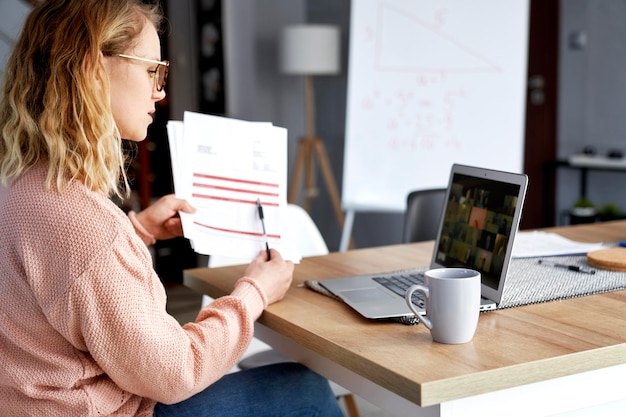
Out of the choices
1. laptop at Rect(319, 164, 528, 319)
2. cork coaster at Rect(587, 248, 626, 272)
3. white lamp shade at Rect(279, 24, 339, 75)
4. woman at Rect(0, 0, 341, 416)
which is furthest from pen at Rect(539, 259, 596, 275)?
white lamp shade at Rect(279, 24, 339, 75)

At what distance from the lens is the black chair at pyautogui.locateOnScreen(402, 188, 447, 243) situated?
Answer: 8.30ft

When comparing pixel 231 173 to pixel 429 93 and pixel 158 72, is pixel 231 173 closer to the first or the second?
pixel 158 72

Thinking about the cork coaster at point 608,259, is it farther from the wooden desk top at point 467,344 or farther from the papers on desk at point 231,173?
the papers on desk at point 231,173

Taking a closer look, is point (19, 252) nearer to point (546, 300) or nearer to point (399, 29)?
point (546, 300)

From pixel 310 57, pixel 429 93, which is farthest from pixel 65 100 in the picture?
pixel 310 57

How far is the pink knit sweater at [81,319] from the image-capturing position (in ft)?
3.72

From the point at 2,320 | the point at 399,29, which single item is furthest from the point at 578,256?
the point at 399,29

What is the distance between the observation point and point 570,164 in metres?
5.16

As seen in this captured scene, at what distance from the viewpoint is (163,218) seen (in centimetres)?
173

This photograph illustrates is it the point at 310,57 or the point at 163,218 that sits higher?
the point at 310,57

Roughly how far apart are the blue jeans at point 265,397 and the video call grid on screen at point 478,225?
1.13 ft

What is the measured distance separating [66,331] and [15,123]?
0.32 m

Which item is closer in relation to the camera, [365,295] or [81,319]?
[81,319]

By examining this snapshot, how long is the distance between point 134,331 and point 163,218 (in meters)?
0.62
